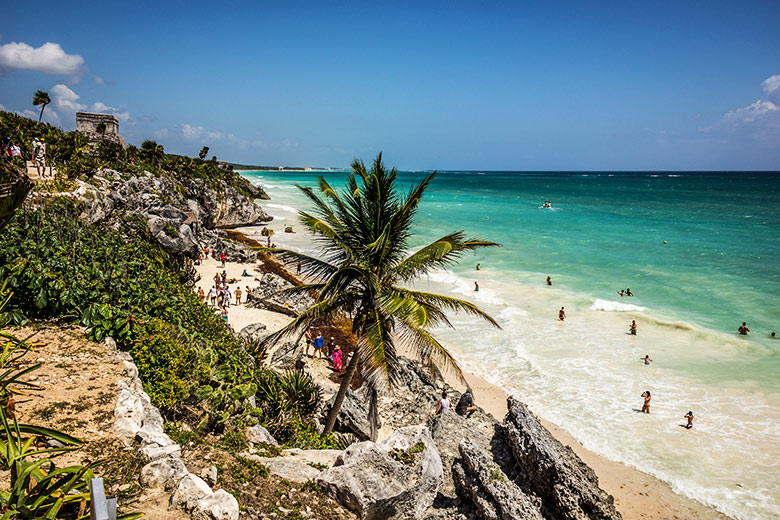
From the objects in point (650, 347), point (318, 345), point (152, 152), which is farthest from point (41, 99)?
point (650, 347)

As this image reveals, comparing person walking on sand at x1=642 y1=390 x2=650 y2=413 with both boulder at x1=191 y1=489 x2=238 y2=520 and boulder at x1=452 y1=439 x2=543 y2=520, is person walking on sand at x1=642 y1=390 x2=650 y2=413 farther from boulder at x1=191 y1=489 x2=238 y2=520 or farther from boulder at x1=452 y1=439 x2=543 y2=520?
boulder at x1=191 y1=489 x2=238 y2=520

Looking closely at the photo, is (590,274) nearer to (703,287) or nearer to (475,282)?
(703,287)

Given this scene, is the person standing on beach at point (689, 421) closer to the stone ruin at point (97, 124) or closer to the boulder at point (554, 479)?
the boulder at point (554, 479)

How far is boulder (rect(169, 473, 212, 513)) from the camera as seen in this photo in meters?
4.40

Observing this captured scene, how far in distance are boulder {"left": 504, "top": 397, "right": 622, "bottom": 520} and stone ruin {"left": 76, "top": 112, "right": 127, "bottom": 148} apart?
173 ft

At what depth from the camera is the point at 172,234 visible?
22.1 m

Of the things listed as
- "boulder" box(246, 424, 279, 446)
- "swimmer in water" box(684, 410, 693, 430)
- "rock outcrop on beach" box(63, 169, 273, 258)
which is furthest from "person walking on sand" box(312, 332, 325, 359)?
"swimmer in water" box(684, 410, 693, 430)

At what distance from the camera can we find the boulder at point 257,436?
7.33 meters

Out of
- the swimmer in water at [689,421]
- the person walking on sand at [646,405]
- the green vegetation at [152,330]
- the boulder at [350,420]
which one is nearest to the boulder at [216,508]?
the green vegetation at [152,330]

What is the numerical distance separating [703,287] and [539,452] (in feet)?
98.8

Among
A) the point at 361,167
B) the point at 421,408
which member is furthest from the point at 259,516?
the point at 421,408

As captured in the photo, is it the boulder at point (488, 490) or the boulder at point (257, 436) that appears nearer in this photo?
the boulder at point (488, 490)

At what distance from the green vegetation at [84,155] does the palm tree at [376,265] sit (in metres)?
13.1

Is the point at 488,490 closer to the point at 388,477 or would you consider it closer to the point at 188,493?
the point at 388,477
